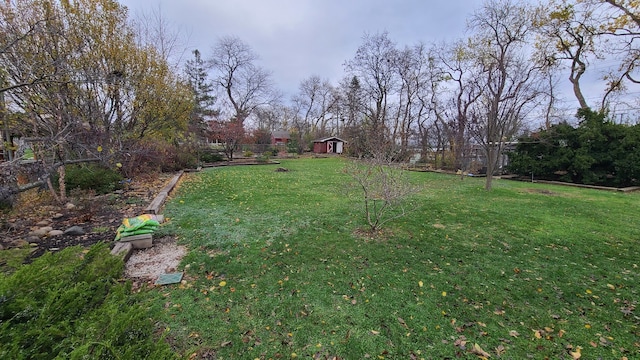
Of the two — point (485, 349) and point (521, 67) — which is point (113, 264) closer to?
point (485, 349)

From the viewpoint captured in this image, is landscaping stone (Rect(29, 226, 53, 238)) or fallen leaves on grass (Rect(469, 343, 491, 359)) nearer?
fallen leaves on grass (Rect(469, 343, 491, 359))

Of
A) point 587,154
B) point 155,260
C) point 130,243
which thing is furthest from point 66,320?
point 587,154

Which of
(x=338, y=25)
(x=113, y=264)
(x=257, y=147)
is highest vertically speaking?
(x=338, y=25)

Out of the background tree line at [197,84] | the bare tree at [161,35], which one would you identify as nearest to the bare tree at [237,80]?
the background tree line at [197,84]

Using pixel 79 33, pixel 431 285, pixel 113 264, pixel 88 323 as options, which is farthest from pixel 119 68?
pixel 431 285

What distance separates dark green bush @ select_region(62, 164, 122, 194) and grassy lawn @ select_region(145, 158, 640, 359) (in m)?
2.85

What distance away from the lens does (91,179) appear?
6809mm

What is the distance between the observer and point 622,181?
426 inches

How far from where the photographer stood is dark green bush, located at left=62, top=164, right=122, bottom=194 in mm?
6562

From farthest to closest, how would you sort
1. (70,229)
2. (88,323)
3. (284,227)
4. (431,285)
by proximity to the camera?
(284,227)
(70,229)
(431,285)
(88,323)

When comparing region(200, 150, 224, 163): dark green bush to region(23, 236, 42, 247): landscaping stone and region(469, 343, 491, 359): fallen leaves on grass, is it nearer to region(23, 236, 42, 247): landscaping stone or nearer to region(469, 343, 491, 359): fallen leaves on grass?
region(23, 236, 42, 247): landscaping stone

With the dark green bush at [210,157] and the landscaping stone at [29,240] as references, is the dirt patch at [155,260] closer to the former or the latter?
the landscaping stone at [29,240]

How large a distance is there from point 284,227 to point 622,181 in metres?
14.1

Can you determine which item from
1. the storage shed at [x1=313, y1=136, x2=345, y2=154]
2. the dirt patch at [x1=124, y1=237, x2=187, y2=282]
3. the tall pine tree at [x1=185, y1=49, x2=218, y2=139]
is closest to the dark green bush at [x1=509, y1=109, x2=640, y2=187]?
the dirt patch at [x1=124, y1=237, x2=187, y2=282]
